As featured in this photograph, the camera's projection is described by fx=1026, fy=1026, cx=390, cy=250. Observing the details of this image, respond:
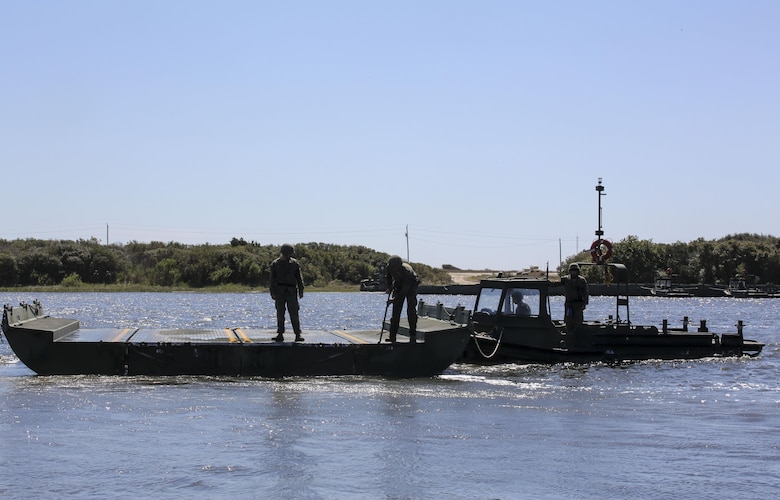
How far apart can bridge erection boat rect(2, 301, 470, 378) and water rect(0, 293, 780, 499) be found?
41 centimetres

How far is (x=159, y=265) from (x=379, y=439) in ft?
434

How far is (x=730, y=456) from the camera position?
1414 centimetres

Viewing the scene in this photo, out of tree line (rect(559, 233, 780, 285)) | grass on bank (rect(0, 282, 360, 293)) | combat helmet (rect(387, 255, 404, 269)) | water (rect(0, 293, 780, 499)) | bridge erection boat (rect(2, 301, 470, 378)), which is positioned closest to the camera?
water (rect(0, 293, 780, 499))

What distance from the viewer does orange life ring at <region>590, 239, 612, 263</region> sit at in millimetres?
28391

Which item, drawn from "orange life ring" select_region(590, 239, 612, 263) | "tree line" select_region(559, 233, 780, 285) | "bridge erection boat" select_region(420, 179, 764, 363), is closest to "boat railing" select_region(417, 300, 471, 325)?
"bridge erection boat" select_region(420, 179, 764, 363)

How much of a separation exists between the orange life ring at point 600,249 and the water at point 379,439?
620 centimetres

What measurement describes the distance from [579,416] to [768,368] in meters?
12.9

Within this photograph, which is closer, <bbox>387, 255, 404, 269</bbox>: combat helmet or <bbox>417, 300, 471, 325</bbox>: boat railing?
<bbox>387, 255, 404, 269</bbox>: combat helmet

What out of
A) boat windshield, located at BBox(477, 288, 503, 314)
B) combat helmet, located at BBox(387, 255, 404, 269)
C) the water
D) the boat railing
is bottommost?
the water

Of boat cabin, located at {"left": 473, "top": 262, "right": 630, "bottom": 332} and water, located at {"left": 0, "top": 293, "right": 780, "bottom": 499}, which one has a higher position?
boat cabin, located at {"left": 473, "top": 262, "right": 630, "bottom": 332}

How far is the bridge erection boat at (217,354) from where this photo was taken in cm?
2072

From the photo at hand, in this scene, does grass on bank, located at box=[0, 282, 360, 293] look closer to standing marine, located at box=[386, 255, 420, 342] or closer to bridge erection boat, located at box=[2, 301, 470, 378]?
bridge erection boat, located at box=[2, 301, 470, 378]

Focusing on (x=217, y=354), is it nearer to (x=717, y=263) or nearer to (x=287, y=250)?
(x=287, y=250)

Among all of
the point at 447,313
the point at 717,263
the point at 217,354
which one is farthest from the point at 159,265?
the point at 217,354
